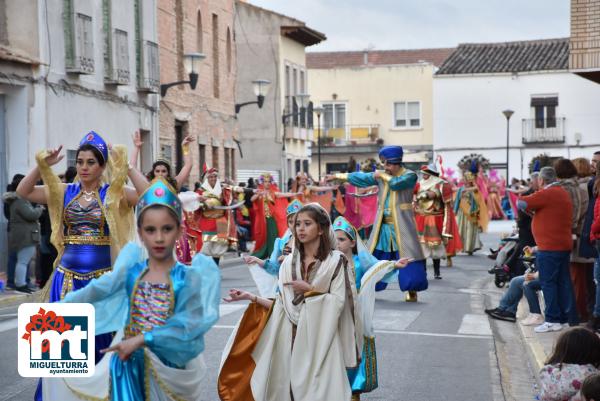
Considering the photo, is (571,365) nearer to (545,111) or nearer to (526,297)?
(526,297)

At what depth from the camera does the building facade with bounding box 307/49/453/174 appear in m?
69.0

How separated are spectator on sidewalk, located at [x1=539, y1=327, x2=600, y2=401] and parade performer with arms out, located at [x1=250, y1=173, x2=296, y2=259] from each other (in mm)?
19475

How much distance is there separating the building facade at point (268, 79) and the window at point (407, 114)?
19.9 metres

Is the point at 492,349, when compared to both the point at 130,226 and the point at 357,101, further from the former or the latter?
the point at 357,101

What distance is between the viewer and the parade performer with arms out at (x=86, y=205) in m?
7.78

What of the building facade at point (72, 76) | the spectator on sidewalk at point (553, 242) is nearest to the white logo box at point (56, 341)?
the spectator on sidewalk at point (553, 242)

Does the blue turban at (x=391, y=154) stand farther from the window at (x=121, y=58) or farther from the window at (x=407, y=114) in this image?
the window at (x=407, y=114)

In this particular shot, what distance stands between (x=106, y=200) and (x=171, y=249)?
7.21 ft

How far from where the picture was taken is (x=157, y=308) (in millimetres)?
5746

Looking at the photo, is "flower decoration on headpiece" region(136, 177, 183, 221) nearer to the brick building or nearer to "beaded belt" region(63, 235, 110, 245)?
"beaded belt" region(63, 235, 110, 245)

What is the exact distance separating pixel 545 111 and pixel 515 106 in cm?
157

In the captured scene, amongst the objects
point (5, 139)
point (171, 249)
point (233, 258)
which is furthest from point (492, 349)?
point (233, 258)

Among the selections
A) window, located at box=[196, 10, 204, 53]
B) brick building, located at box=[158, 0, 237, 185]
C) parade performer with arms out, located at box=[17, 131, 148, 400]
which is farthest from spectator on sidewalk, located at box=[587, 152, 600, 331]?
window, located at box=[196, 10, 204, 53]

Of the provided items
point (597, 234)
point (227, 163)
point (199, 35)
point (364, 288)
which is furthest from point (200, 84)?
point (364, 288)
